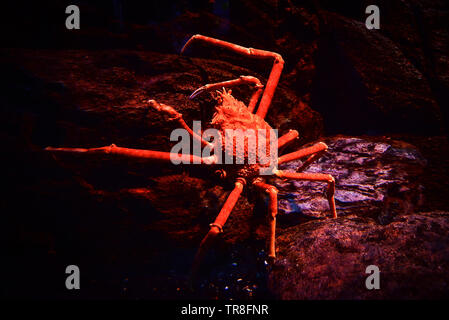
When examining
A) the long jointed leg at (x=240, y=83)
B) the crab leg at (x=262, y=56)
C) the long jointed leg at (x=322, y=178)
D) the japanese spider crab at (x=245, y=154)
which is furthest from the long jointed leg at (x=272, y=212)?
the long jointed leg at (x=240, y=83)

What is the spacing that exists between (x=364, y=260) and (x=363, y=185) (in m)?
0.93

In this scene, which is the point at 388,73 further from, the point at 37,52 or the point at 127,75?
the point at 37,52

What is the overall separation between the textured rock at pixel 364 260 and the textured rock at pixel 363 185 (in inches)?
12.7

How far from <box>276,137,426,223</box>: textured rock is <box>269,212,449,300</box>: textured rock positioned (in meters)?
0.32

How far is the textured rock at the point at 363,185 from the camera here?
5.78 feet

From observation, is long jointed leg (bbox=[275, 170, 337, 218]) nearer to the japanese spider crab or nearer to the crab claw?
the japanese spider crab

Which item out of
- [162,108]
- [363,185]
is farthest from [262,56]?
[363,185]

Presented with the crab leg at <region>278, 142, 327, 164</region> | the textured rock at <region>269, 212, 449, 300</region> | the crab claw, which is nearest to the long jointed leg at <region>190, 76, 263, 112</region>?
the crab claw

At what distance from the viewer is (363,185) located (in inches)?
73.5

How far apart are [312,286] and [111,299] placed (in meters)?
1.13

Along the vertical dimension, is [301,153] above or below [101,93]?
below

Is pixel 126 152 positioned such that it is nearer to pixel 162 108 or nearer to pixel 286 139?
pixel 162 108

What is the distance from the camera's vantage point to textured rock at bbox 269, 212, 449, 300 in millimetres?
958
